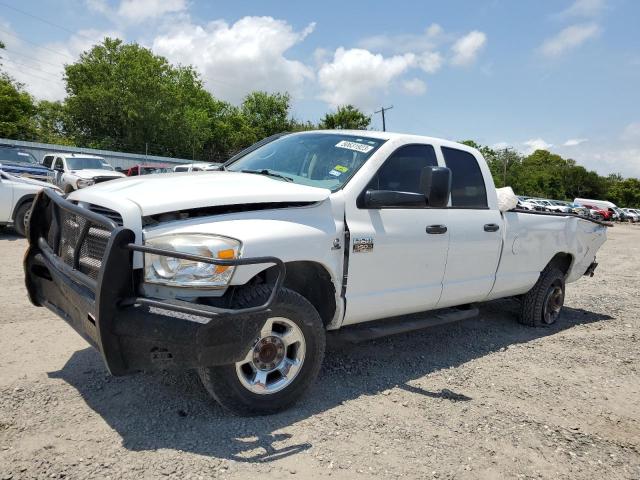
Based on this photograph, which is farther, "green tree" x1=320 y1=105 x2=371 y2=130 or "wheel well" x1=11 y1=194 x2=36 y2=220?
"green tree" x1=320 y1=105 x2=371 y2=130

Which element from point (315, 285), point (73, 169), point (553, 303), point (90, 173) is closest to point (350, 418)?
point (315, 285)

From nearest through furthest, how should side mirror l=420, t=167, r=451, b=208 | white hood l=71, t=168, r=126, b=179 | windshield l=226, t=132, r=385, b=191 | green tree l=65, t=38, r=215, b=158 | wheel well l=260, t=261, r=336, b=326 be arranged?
wheel well l=260, t=261, r=336, b=326 → side mirror l=420, t=167, r=451, b=208 → windshield l=226, t=132, r=385, b=191 → white hood l=71, t=168, r=126, b=179 → green tree l=65, t=38, r=215, b=158

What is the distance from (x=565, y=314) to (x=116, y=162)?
115 ft

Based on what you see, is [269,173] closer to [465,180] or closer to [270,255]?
[270,255]

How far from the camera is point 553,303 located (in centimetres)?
609

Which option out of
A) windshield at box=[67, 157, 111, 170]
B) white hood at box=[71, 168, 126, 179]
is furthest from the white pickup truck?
windshield at box=[67, 157, 111, 170]

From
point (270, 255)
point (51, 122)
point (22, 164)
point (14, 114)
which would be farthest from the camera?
point (51, 122)

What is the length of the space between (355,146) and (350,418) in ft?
6.77

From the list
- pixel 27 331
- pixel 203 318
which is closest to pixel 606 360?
pixel 203 318

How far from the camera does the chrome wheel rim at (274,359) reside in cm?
314

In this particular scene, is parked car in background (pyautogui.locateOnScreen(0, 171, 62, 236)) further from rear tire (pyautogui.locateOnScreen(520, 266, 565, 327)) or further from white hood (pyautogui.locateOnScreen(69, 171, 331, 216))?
rear tire (pyautogui.locateOnScreen(520, 266, 565, 327))

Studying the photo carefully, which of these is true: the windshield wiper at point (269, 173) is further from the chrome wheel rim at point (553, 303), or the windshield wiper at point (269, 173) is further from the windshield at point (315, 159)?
the chrome wheel rim at point (553, 303)

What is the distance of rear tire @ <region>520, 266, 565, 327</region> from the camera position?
19.1 feet

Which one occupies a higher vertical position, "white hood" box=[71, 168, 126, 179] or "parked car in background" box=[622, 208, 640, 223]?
"white hood" box=[71, 168, 126, 179]
